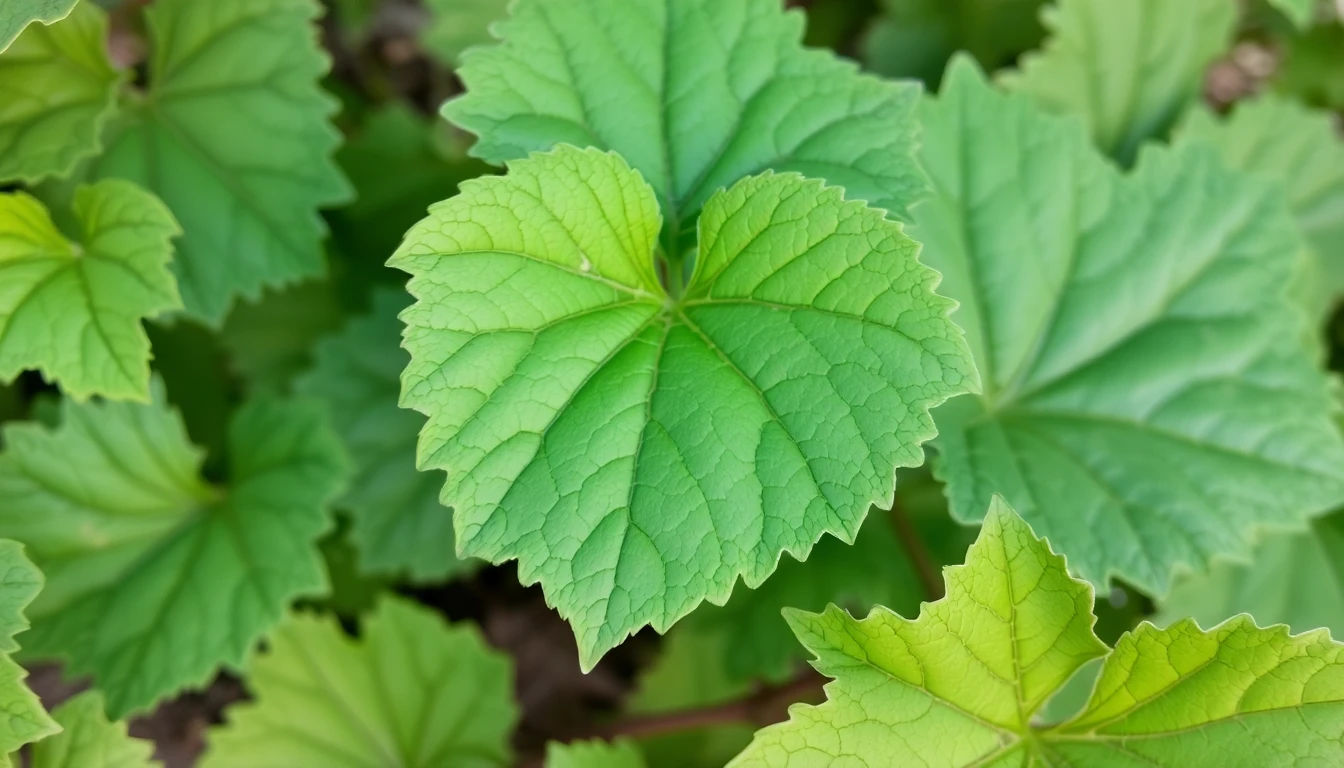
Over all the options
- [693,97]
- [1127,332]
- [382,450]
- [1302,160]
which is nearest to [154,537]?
[382,450]

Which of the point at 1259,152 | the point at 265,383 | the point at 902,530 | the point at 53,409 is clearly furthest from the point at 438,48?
the point at 1259,152

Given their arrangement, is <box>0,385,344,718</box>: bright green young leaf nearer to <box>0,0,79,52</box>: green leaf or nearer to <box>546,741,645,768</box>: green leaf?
<box>546,741,645,768</box>: green leaf

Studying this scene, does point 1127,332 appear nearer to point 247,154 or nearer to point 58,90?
point 247,154

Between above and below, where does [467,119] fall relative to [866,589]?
above

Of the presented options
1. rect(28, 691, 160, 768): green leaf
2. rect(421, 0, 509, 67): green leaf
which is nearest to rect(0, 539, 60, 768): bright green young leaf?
rect(28, 691, 160, 768): green leaf

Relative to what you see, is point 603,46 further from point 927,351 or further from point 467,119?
point 927,351

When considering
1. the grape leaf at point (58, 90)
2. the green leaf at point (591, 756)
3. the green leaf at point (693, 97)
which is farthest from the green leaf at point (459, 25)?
the green leaf at point (591, 756)
